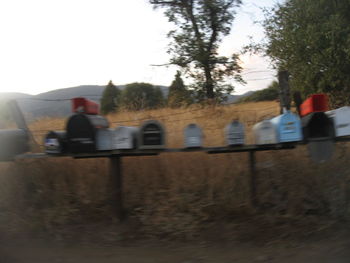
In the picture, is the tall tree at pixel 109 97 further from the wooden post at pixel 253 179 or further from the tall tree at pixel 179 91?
the wooden post at pixel 253 179

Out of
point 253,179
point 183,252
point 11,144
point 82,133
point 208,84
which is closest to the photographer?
point 183,252

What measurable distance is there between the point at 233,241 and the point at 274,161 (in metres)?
1.52

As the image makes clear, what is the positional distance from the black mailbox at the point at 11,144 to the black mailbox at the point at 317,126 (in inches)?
138

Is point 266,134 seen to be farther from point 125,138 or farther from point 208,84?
point 208,84

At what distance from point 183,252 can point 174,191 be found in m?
1.06

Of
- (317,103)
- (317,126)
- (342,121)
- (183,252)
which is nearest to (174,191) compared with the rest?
(183,252)

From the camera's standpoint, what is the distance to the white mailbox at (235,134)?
417cm

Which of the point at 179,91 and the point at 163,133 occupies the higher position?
the point at 179,91

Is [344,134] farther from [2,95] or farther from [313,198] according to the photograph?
[2,95]

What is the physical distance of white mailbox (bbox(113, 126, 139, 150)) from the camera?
4.09 m

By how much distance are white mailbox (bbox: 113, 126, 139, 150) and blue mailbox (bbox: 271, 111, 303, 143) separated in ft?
5.30

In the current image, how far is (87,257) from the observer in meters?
3.90

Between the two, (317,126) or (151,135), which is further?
(317,126)

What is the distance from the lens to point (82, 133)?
4.21m
